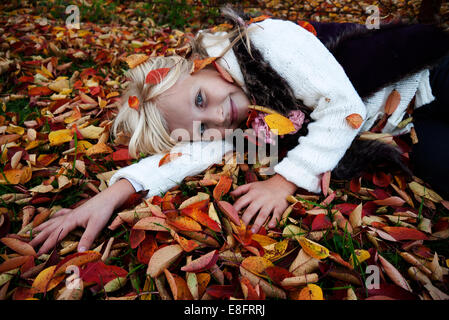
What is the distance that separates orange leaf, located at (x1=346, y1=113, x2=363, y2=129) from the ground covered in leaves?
233mm

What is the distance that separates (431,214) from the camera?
1086 millimetres

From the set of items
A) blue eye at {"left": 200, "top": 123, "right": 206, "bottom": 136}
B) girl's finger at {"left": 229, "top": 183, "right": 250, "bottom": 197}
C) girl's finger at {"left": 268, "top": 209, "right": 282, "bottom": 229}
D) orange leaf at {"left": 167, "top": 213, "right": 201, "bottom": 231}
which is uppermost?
blue eye at {"left": 200, "top": 123, "right": 206, "bottom": 136}

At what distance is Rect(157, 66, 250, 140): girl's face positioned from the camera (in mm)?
1220

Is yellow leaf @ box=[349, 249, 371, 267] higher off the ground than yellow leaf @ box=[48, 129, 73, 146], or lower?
lower

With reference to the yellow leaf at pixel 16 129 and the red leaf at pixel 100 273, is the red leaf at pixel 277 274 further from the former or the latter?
the yellow leaf at pixel 16 129

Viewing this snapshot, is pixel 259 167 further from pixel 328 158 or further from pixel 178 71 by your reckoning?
pixel 178 71

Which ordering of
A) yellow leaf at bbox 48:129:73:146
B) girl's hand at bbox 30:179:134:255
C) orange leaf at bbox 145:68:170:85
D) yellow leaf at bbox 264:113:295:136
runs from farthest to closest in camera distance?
1. yellow leaf at bbox 48:129:73:146
2. orange leaf at bbox 145:68:170:85
3. yellow leaf at bbox 264:113:295:136
4. girl's hand at bbox 30:179:134:255

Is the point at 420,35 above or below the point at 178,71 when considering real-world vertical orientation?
above

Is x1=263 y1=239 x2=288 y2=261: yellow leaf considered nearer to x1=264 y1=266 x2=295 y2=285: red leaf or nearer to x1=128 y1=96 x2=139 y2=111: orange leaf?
x1=264 y1=266 x2=295 y2=285: red leaf

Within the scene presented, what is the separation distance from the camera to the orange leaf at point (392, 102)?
126 centimetres

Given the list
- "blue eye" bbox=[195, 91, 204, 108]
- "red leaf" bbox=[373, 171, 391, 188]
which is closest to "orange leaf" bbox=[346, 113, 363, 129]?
"red leaf" bbox=[373, 171, 391, 188]

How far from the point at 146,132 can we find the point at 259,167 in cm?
61
